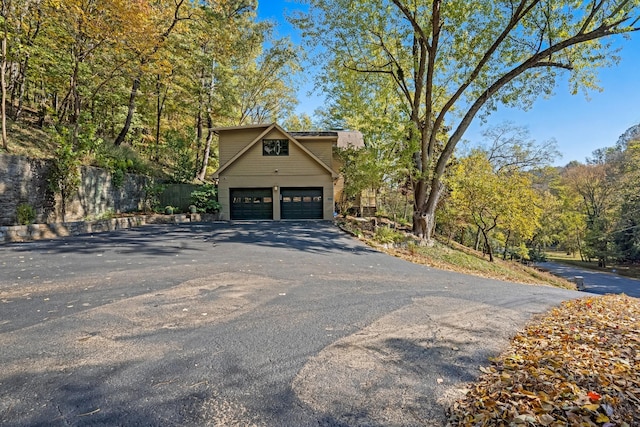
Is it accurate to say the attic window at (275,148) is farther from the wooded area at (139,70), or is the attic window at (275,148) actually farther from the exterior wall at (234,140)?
the wooded area at (139,70)

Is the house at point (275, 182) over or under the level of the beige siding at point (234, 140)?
under

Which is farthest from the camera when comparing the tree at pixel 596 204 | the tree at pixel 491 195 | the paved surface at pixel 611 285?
the tree at pixel 596 204

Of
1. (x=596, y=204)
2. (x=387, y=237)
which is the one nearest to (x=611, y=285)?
(x=596, y=204)

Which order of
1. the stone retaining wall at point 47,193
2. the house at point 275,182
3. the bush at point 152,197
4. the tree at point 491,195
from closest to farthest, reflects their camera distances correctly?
the stone retaining wall at point 47,193 → the bush at point 152,197 → the tree at point 491,195 → the house at point 275,182

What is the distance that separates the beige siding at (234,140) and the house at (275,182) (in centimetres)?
40

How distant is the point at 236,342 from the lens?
3.10m

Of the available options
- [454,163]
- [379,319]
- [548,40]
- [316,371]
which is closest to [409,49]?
[548,40]

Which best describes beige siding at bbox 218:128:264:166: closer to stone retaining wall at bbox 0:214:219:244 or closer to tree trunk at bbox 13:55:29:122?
stone retaining wall at bbox 0:214:219:244

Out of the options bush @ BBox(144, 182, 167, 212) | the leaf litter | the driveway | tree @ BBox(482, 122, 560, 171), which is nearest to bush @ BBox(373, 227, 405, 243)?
the driveway

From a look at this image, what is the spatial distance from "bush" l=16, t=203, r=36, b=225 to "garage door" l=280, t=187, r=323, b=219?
1077 cm

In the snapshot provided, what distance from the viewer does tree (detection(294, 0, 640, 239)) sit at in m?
10.8

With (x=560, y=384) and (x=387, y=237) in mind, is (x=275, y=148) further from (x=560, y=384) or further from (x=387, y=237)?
(x=560, y=384)

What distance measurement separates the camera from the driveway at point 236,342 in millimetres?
2143

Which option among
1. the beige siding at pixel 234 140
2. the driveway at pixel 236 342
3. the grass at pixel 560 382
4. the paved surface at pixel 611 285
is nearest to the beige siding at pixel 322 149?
the beige siding at pixel 234 140
